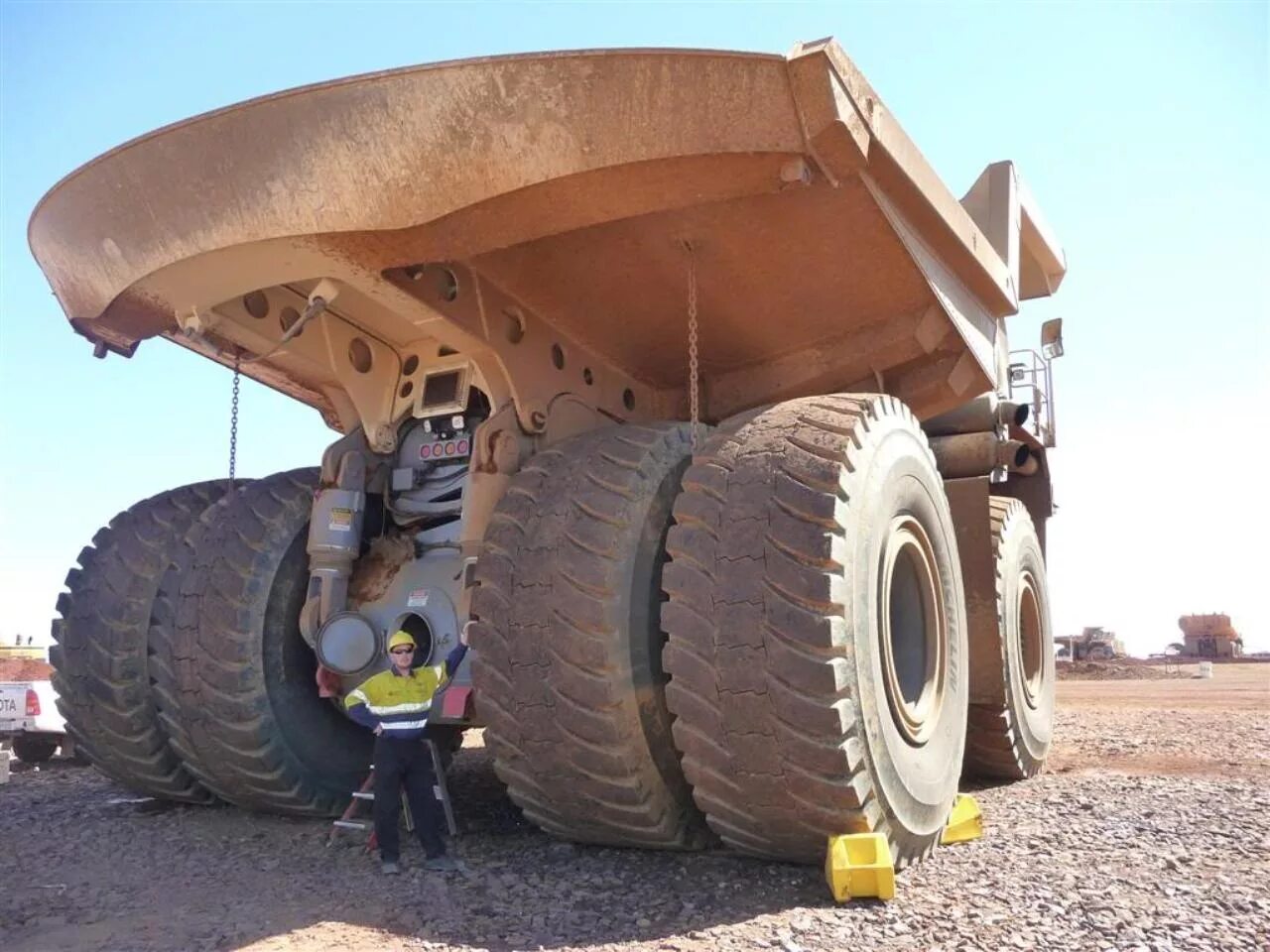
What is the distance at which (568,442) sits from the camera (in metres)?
4.78

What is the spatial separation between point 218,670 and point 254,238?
2.10m

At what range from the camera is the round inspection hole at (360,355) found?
5.40 metres

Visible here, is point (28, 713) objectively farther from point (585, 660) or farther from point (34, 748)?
point (585, 660)

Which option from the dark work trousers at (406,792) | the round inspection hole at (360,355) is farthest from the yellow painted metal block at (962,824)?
the round inspection hole at (360,355)

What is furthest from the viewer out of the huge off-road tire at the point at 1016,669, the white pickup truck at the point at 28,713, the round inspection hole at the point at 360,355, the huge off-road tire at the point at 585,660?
the white pickup truck at the point at 28,713

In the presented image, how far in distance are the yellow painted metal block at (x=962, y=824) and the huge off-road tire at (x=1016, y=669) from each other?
181cm

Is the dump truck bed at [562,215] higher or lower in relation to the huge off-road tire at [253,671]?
higher

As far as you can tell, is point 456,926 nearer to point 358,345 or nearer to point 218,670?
point 218,670

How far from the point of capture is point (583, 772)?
4.08 metres

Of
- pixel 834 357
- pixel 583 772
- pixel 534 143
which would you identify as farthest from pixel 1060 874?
pixel 534 143

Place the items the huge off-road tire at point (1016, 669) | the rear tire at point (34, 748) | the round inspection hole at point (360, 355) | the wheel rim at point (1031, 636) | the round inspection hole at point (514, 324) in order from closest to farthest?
the round inspection hole at point (514, 324) → the round inspection hole at point (360, 355) → the huge off-road tire at point (1016, 669) → the wheel rim at point (1031, 636) → the rear tire at point (34, 748)

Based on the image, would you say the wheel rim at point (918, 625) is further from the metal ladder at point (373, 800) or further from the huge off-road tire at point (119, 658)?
the huge off-road tire at point (119, 658)

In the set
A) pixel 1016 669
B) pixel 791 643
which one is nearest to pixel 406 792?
pixel 791 643

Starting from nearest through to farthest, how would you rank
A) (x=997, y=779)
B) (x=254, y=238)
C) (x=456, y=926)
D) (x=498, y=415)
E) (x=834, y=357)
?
1. (x=456, y=926)
2. (x=254, y=238)
3. (x=498, y=415)
4. (x=834, y=357)
5. (x=997, y=779)
